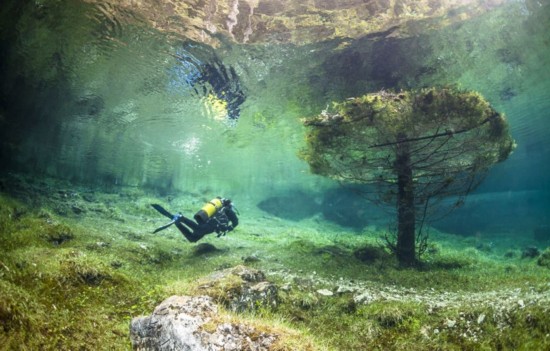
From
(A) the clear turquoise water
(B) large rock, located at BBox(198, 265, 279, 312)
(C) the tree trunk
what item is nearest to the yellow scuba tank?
(B) large rock, located at BBox(198, 265, 279, 312)

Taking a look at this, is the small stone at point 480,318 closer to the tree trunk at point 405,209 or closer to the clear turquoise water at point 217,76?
the tree trunk at point 405,209

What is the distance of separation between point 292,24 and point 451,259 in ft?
39.5

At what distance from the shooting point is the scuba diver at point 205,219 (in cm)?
1292

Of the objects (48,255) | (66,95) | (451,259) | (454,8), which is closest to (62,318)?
(48,255)

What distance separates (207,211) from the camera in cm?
1324

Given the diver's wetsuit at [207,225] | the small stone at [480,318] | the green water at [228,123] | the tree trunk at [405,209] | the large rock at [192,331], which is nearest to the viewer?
the large rock at [192,331]

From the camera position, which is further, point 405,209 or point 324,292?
point 405,209

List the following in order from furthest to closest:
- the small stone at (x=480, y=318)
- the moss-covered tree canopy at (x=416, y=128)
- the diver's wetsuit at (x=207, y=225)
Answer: the diver's wetsuit at (x=207, y=225), the moss-covered tree canopy at (x=416, y=128), the small stone at (x=480, y=318)

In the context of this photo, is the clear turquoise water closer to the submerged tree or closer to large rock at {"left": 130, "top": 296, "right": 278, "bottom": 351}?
the submerged tree

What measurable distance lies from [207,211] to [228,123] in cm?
1394

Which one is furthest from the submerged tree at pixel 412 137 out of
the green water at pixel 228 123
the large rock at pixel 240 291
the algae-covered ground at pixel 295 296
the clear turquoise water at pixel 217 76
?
the large rock at pixel 240 291

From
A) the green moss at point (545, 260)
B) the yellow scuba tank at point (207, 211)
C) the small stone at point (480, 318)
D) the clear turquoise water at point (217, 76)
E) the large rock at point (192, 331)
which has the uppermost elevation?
the clear turquoise water at point (217, 76)

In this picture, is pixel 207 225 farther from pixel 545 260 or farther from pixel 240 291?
pixel 545 260

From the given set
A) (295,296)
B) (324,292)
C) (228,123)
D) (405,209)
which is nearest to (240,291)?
(295,296)
